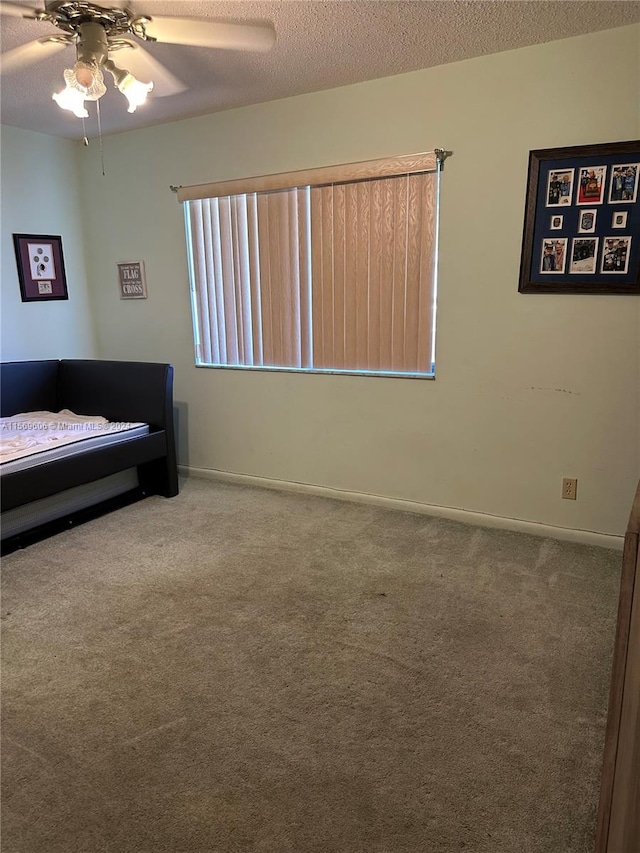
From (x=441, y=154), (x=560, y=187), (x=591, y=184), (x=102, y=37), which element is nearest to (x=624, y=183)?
(x=591, y=184)

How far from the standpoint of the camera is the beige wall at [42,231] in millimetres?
3775

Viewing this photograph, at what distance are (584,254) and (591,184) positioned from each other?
309mm

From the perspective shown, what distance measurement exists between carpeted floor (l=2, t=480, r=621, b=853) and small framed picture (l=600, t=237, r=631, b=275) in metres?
1.39

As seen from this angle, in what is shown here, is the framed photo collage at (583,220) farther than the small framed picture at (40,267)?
No

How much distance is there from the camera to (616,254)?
2.59 metres

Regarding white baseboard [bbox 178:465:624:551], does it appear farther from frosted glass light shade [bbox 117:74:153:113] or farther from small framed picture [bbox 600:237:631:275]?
frosted glass light shade [bbox 117:74:153:113]

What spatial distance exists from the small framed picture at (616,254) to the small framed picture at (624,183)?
168 millimetres

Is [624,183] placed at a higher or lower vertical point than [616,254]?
higher

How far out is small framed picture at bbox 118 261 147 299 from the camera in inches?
159

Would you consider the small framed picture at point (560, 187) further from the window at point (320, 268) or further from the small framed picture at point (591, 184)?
the window at point (320, 268)

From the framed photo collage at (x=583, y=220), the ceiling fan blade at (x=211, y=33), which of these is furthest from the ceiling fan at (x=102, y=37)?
the framed photo collage at (x=583, y=220)

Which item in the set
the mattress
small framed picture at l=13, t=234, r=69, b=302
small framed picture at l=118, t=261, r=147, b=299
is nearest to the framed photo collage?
the mattress

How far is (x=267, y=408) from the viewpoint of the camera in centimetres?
377

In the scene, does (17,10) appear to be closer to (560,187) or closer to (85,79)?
(85,79)
